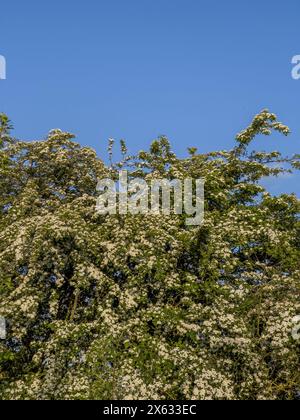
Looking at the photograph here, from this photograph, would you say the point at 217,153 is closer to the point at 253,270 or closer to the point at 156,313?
the point at 253,270

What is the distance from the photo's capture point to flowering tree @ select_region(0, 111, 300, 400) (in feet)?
51.7

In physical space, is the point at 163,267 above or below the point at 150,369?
above

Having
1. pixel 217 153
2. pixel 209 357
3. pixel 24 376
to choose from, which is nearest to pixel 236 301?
pixel 209 357

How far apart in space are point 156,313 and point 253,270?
5.01 m

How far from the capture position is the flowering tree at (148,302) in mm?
15758

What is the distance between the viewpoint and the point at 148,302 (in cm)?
1791
